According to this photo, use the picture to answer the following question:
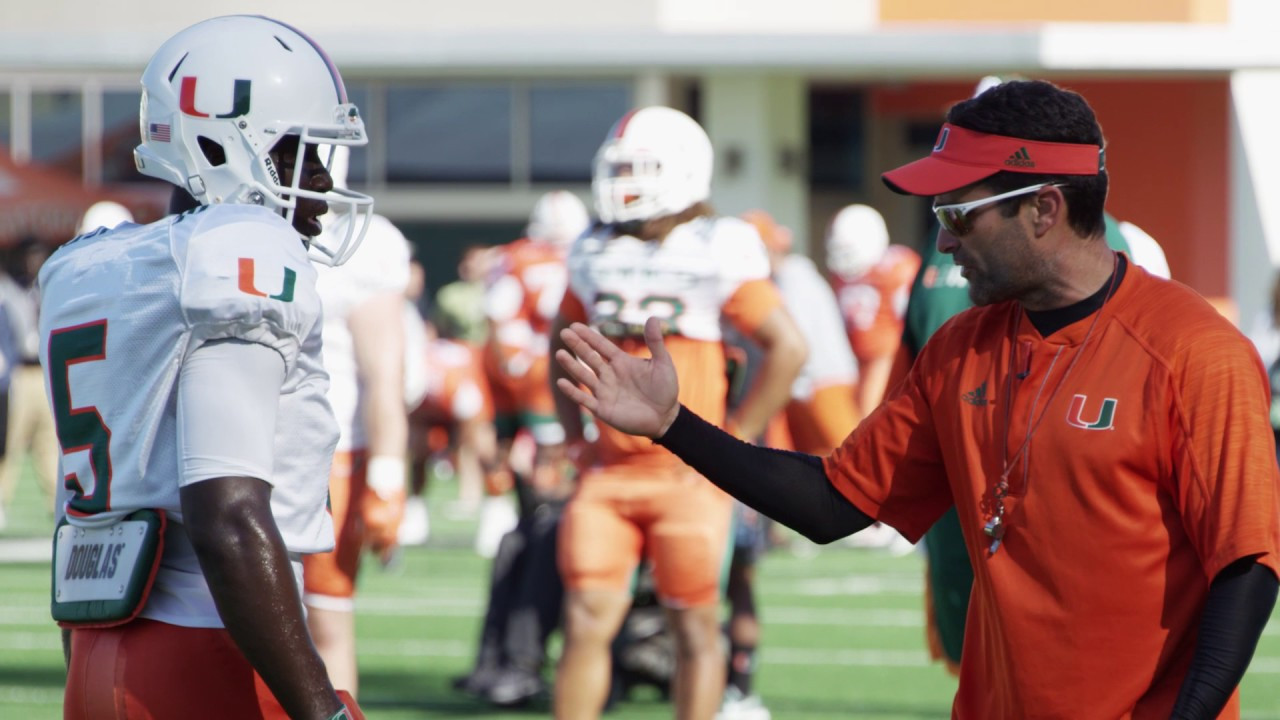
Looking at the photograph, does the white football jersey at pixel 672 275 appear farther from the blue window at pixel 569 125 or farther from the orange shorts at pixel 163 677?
the blue window at pixel 569 125

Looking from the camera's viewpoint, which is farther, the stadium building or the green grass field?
the stadium building

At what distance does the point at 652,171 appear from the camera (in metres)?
6.30

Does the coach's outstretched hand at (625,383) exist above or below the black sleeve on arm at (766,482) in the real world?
above

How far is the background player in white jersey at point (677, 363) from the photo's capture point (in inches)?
235

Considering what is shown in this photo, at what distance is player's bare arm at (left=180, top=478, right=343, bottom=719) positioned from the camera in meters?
2.90

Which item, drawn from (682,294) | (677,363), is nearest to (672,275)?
(682,294)

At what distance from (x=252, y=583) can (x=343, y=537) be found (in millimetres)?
3127

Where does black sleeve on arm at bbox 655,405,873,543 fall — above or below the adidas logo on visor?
below

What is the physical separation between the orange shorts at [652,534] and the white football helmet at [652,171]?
0.87 meters

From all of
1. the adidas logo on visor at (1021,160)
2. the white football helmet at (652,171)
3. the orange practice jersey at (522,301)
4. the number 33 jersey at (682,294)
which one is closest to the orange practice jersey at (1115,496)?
the adidas logo on visor at (1021,160)

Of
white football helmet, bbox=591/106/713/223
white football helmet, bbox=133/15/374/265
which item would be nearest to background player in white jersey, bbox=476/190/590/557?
white football helmet, bbox=591/106/713/223

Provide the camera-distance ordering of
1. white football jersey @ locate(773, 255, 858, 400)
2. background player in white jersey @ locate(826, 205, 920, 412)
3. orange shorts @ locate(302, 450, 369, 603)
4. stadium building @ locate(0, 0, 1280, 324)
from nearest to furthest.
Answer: orange shorts @ locate(302, 450, 369, 603) → white football jersey @ locate(773, 255, 858, 400) → background player in white jersey @ locate(826, 205, 920, 412) → stadium building @ locate(0, 0, 1280, 324)

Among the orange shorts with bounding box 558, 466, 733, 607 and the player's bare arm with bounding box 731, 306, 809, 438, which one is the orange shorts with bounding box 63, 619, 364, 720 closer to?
the orange shorts with bounding box 558, 466, 733, 607

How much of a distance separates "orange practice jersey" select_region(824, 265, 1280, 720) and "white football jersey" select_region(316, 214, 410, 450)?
10.6 ft
